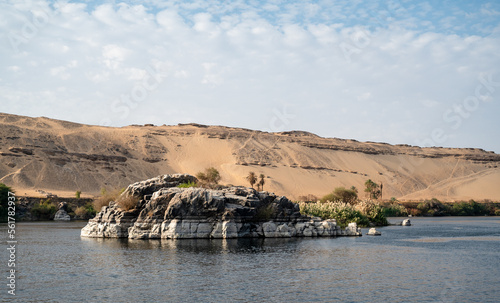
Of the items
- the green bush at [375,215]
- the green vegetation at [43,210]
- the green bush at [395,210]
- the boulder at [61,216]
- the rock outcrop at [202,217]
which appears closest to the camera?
the rock outcrop at [202,217]

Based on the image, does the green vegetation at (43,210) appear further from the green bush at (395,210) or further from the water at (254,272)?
the green bush at (395,210)

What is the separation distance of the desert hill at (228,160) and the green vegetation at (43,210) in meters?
14.6

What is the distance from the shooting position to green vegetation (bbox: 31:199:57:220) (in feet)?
245

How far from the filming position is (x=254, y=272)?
79.2ft

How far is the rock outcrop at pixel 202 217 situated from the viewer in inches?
1540

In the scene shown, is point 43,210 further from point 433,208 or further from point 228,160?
point 433,208

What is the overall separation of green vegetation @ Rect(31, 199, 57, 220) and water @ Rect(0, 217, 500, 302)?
40.3 m

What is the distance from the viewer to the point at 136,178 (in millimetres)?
109500

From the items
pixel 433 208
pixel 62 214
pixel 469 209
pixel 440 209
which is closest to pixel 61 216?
pixel 62 214

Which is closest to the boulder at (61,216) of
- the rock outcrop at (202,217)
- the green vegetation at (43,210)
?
the green vegetation at (43,210)

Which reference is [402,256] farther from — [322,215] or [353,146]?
[353,146]

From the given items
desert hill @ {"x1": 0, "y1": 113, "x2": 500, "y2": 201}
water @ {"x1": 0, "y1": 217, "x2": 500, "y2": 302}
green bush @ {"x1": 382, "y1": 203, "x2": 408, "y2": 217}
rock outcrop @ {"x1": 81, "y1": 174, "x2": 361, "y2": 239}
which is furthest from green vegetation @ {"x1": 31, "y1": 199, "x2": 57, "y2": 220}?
green bush @ {"x1": 382, "y1": 203, "x2": 408, "y2": 217}

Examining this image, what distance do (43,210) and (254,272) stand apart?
2386 inches

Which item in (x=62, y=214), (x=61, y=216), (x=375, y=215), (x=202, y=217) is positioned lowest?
(x=61, y=216)
